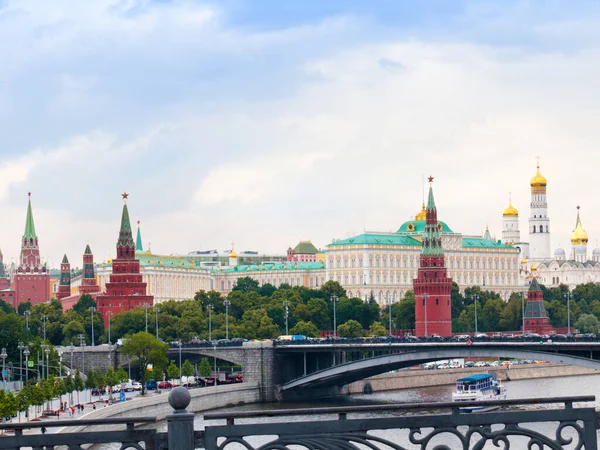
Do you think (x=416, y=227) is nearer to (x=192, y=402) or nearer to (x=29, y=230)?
(x=29, y=230)

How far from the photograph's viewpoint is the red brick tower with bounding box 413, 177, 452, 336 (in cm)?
13900

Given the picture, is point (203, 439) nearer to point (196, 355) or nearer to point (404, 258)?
point (196, 355)

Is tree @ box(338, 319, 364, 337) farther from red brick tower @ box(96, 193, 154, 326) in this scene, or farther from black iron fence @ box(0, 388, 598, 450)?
black iron fence @ box(0, 388, 598, 450)

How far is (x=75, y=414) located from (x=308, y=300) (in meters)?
87.9

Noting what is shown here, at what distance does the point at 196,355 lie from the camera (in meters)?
102

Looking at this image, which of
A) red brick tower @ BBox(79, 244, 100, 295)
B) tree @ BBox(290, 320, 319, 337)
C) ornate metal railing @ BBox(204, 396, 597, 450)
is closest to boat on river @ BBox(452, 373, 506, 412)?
tree @ BBox(290, 320, 319, 337)

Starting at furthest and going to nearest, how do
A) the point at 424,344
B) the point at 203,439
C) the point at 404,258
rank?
the point at 404,258
the point at 424,344
the point at 203,439

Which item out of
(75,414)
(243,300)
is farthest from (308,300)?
(75,414)

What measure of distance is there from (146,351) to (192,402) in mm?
20989

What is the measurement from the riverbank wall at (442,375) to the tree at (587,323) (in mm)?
36163

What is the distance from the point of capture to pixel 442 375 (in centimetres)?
10606

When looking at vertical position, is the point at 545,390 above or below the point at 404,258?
below

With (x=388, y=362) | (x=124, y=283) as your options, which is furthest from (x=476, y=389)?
(x=124, y=283)

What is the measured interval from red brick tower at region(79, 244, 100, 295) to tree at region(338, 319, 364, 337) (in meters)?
50.3
